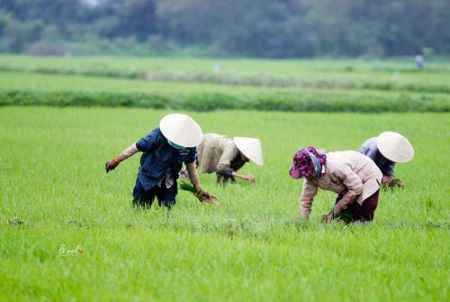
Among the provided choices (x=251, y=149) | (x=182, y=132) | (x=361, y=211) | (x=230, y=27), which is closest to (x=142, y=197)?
(x=182, y=132)

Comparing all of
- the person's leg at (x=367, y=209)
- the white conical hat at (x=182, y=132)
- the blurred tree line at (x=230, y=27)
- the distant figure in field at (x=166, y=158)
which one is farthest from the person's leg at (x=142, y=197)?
the blurred tree line at (x=230, y=27)

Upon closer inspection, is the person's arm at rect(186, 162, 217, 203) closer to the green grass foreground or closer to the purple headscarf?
the green grass foreground

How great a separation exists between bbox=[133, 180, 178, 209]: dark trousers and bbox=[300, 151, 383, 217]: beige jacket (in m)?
1.23

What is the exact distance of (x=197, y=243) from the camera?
536 cm

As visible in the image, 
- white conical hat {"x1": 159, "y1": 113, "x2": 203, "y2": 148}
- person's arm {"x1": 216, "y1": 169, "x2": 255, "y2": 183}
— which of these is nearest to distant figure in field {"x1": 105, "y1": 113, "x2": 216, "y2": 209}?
white conical hat {"x1": 159, "y1": 113, "x2": 203, "y2": 148}

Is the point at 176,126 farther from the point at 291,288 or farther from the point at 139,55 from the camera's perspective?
the point at 139,55

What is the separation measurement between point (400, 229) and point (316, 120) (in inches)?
368

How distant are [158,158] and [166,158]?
0.06m

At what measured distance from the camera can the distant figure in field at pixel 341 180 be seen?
222 inches

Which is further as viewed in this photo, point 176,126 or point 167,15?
point 167,15

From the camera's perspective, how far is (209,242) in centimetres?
541

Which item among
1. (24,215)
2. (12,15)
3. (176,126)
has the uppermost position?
(12,15)

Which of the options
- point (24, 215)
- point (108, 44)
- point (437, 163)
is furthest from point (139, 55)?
point (24, 215)

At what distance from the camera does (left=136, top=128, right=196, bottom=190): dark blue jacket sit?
639 centimetres
